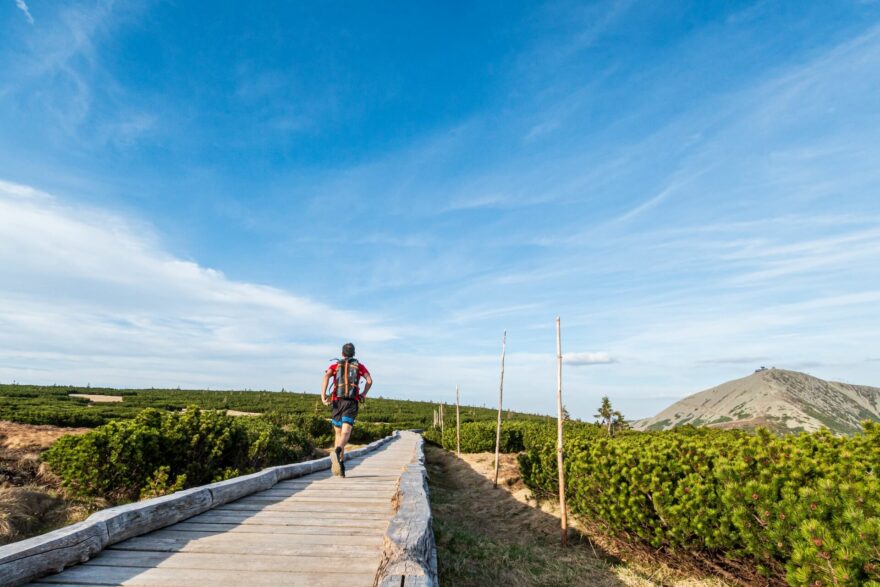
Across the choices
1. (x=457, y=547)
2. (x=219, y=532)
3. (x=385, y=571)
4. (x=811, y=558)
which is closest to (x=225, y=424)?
(x=457, y=547)

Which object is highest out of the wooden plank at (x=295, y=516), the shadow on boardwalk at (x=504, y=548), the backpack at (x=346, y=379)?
the backpack at (x=346, y=379)

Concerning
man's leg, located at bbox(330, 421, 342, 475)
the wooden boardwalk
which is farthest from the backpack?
the wooden boardwalk

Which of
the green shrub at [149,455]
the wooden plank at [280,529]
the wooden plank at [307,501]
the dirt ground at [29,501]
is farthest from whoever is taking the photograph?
the green shrub at [149,455]

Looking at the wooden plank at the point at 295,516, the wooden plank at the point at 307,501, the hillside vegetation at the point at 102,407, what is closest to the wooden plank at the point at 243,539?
the wooden plank at the point at 295,516

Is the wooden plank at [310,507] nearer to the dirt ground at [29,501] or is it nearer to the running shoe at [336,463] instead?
the running shoe at [336,463]

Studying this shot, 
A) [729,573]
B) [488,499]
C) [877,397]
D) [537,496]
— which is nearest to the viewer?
[729,573]

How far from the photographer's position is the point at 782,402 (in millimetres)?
14477

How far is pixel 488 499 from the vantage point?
41.8 feet

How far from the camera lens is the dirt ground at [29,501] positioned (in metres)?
8.49

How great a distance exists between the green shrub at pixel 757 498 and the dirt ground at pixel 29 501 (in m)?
9.64

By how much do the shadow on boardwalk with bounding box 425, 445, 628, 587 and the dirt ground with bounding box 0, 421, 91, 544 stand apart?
7206mm

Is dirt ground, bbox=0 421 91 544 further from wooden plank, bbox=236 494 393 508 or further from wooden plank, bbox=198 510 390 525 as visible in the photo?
Result: wooden plank, bbox=198 510 390 525

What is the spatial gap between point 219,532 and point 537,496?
9.02 m

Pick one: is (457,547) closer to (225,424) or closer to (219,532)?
(219,532)
